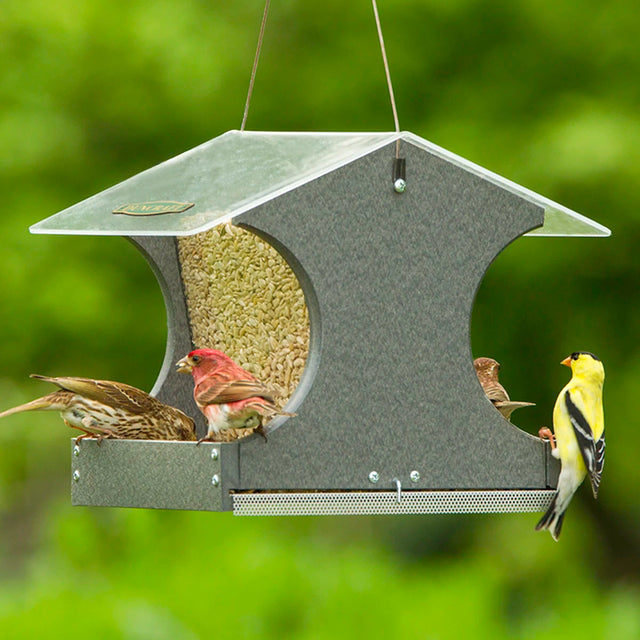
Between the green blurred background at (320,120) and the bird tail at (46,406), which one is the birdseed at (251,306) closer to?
the bird tail at (46,406)

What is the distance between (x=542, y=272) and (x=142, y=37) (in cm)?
284

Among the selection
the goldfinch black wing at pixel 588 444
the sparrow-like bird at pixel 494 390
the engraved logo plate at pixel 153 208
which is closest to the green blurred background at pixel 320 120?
the sparrow-like bird at pixel 494 390

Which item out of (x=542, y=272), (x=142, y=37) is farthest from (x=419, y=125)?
(x=142, y=37)

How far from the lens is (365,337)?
434 centimetres

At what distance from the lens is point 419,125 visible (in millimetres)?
8562

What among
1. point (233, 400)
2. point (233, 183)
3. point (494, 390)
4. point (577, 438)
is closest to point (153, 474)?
point (233, 400)

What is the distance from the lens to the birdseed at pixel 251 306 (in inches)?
182

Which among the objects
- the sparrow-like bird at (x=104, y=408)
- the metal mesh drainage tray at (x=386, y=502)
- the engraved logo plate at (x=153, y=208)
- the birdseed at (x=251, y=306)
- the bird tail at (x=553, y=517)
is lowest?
the bird tail at (x=553, y=517)

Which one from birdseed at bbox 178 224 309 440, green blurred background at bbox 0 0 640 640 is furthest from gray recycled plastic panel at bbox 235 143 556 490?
green blurred background at bbox 0 0 640 640

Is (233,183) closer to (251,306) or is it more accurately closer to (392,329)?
(251,306)

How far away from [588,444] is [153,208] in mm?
1608

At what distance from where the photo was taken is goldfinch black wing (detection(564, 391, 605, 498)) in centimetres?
448

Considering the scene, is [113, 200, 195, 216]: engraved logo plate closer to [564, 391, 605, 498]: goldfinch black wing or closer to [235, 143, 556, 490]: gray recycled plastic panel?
[235, 143, 556, 490]: gray recycled plastic panel

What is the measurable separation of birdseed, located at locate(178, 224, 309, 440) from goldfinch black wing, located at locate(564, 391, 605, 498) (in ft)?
3.03
